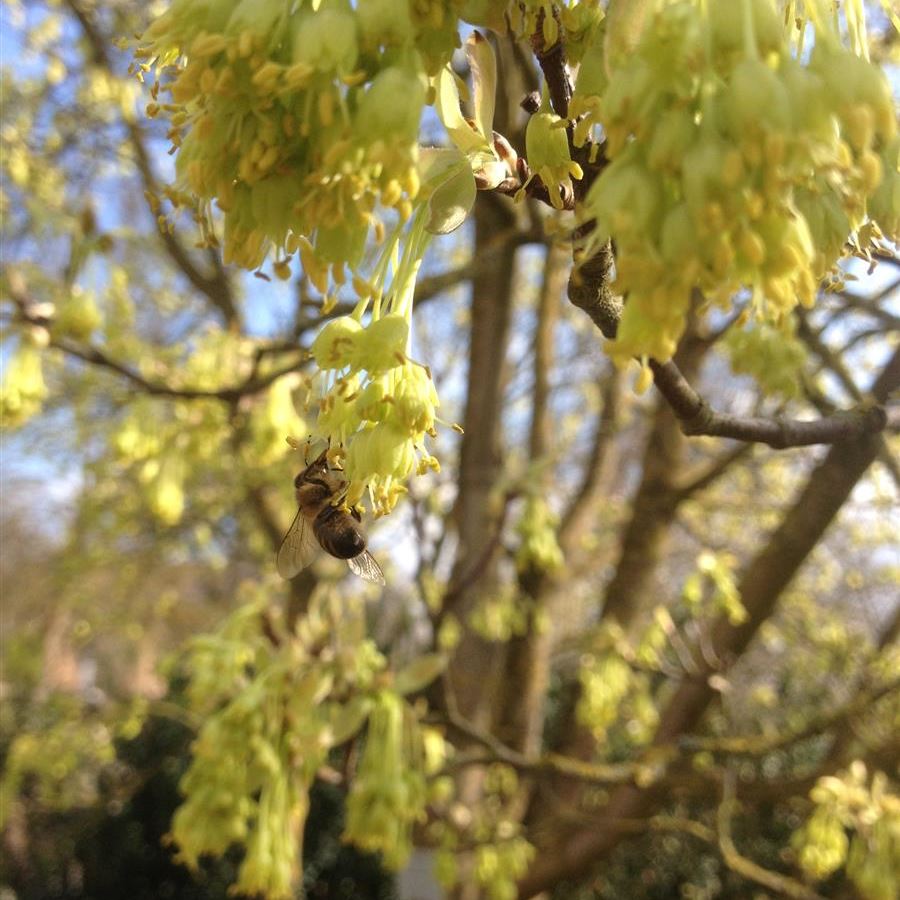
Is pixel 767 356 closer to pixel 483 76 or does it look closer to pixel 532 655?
pixel 483 76

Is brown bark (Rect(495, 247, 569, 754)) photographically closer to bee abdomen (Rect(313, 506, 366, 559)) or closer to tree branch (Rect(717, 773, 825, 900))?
tree branch (Rect(717, 773, 825, 900))

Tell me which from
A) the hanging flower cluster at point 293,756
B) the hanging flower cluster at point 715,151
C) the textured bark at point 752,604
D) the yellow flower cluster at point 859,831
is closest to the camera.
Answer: the hanging flower cluster at point 715,151

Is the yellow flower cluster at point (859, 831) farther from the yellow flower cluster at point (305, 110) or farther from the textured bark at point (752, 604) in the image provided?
the yellow flower cluster at point (305, 110)

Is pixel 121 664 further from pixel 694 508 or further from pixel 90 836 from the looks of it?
pixel 694 508

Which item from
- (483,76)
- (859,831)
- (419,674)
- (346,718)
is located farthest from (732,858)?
(483,76)

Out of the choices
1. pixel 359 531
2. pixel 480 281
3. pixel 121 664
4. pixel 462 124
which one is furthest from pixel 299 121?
pixel 121 664

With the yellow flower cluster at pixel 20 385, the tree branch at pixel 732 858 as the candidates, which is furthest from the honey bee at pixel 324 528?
the tree branch at pixel 732 858

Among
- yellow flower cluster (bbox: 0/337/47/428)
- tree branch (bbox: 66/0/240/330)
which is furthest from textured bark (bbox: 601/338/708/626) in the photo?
yellow flower cluster (bbox: 0/337/47/428)
